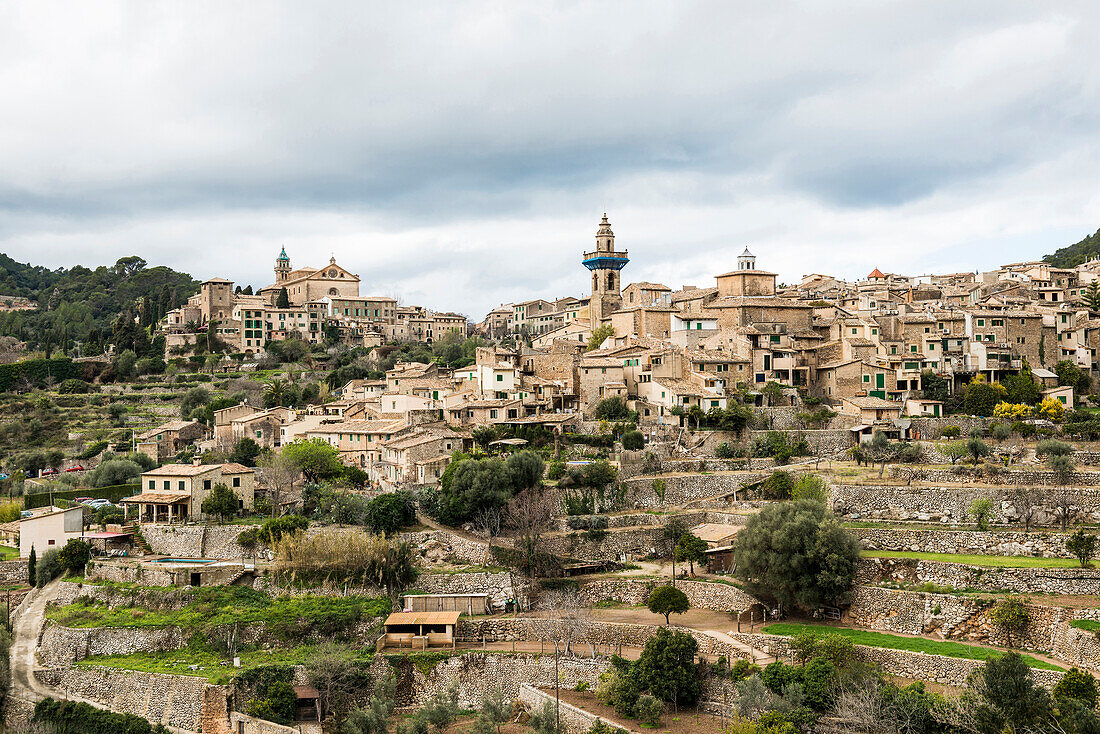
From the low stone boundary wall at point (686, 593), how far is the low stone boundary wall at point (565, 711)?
5.34 metres

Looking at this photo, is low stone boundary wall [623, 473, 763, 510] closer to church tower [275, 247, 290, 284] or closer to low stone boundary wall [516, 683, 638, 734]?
low stone boundary wall [516, 683, 638, 734]

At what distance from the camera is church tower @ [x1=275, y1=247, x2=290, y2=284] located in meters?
88.3

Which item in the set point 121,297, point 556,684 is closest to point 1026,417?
point 556,684

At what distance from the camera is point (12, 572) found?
119ft

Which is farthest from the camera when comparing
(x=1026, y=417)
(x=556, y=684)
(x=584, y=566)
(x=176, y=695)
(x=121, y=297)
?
(x=121, y=297)

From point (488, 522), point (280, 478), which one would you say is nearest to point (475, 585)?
point (488, 522)

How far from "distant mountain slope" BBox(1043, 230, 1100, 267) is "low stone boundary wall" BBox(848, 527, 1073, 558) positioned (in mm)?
55269

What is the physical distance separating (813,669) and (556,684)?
21.3 feet

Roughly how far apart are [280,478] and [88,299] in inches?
3115

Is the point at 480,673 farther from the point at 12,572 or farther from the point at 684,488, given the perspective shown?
the point at 12,572

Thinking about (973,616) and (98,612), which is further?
(98,612)

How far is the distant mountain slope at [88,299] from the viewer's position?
84.1 m

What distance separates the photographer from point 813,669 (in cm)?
2323

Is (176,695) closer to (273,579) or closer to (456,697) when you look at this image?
(273,579)
